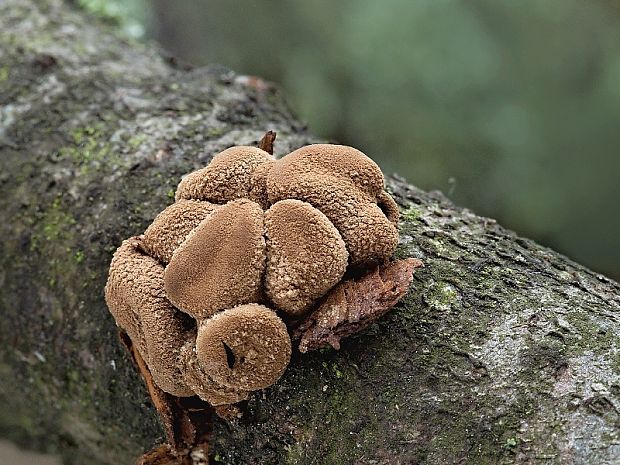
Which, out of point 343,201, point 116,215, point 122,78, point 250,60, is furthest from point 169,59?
point 250,60

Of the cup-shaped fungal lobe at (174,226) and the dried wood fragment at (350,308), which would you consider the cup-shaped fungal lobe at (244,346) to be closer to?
the dried wood fragment at (350,308)

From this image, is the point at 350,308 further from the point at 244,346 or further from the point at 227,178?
the point at 227,178

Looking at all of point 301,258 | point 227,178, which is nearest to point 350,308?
point 301,258

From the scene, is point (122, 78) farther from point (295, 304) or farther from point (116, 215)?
point (295, 304)

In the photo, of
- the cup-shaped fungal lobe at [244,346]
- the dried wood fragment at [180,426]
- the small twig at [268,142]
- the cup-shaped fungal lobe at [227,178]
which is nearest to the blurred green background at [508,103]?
the small twig at [268,142]

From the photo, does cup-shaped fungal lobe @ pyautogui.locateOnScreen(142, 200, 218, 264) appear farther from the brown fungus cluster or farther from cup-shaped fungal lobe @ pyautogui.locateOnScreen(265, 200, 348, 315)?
cup-shaped fungal lobe @ pyautogui.locateOnScreen(265, 200, 348, 315)

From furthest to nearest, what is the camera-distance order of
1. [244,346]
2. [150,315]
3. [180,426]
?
1. [180,426]
2. [150,315]
3. [244,346]

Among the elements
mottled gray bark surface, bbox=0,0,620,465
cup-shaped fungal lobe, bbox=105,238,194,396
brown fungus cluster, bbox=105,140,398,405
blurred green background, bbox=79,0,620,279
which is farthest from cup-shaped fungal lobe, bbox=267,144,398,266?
blurred green background, bbox=79,0,620,279
